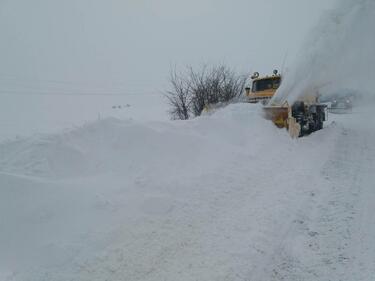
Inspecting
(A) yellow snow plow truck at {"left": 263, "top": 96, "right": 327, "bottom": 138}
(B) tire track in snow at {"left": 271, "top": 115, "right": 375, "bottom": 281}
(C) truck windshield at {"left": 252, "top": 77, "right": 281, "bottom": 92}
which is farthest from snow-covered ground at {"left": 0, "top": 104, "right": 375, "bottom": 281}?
(C) truck windshield at {"left": 252, "top": 77, "right": 281, "bottom": 92}

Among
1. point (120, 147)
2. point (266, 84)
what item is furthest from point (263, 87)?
point (120, 147)

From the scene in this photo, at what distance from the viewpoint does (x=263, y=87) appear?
1306 cm

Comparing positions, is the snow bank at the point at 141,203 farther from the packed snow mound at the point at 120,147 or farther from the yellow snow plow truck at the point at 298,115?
the yellow snow plow truck at the point at 298,115

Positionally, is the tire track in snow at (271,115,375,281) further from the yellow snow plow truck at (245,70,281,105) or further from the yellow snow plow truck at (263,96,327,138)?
the yellow snow plow truck at (245,70,281,105)

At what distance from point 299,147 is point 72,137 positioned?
5988 millimetres

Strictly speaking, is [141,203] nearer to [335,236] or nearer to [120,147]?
[120,147]

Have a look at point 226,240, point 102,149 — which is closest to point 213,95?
point 102,149

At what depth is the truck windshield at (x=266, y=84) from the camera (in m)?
12.7

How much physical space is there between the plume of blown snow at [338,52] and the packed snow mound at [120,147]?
3423 millimetres

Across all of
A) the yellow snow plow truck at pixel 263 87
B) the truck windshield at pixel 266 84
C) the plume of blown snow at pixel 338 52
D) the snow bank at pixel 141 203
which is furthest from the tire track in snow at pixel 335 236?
the truck windshield at pixel 266 84

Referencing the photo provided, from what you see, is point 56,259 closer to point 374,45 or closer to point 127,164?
point 127,164

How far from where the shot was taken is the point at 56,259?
3777 millimetres

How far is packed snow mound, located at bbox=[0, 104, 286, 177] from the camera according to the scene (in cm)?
567

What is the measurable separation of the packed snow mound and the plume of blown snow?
135 inches
